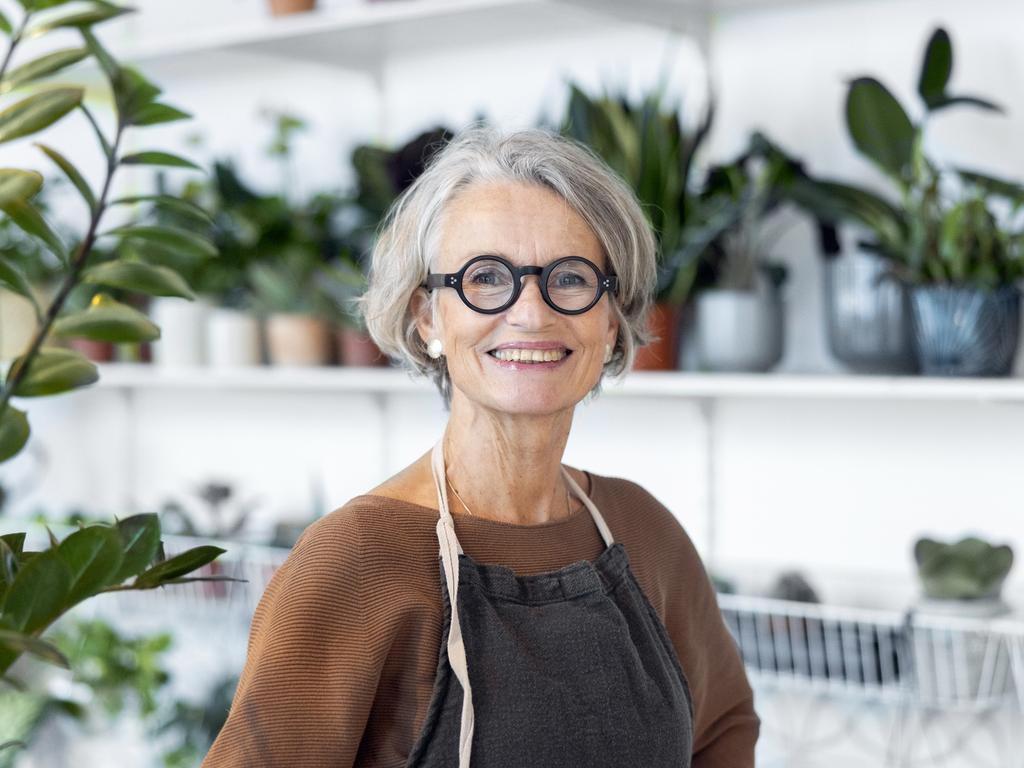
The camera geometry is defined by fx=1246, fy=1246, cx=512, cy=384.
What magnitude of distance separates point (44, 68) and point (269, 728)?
464 mm

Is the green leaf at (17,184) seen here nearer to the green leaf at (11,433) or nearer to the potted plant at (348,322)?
the green leaf at (11,433)

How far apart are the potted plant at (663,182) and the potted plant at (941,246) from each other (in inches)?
7.9

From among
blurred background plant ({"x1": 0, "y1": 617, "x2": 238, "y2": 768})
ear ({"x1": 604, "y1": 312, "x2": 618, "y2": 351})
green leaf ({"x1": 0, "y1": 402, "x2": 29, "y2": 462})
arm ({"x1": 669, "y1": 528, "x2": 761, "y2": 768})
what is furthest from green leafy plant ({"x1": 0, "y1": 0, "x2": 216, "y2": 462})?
blurred background plant ({"x1": 0, "y1": 617, "x2": 238, "y2": 768})

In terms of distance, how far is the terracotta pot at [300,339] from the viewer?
6.08 ft

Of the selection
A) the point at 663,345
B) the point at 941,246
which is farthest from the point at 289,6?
the point at 941,246

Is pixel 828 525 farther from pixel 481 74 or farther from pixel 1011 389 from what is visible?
pixel 481 74

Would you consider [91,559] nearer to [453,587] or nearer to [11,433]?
[11,433]

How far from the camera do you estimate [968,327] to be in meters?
1.34

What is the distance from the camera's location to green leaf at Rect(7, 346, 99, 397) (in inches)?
22.0

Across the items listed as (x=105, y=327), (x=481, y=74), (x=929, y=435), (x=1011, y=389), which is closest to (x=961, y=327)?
(x=1011, y=389)

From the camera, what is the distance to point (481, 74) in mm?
1879

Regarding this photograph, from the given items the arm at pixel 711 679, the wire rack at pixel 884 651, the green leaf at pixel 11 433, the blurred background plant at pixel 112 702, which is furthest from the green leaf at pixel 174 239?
the blurred background plant at pixel 112 702

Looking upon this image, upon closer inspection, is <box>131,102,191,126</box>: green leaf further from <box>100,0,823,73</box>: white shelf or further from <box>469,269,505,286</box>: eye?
<box>100,0,823,73</box>: white shelf

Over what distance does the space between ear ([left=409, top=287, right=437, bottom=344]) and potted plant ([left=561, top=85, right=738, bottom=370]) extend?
1.68 ft
